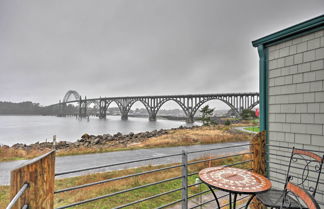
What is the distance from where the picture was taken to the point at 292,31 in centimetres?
336

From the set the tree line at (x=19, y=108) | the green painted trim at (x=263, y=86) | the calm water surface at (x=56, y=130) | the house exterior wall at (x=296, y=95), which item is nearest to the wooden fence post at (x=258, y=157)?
the house exterior wall at (x=296, y=95)

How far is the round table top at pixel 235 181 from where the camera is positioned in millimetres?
1788

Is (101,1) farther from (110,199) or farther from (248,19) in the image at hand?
(110,199)

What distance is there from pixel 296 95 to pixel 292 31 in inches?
48.0

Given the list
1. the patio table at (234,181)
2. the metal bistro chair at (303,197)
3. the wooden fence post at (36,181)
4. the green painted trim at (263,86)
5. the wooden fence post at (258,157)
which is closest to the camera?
the wooden fence post at (36,181)

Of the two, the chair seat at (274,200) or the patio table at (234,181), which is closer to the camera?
the patio table at (234,181)

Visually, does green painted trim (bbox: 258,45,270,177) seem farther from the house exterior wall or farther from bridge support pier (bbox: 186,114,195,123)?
bridge support pier (bbox: 186,114,195,123)

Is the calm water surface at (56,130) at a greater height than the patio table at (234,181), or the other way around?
the patio table at (234,181)

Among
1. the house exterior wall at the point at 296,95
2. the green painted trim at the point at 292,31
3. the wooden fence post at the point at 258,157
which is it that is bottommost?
the wooden fence post at the point at 258,157

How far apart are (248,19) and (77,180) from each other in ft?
51.6

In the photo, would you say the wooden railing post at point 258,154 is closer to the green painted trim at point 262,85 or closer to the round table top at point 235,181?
the green painted trim at point 262,85

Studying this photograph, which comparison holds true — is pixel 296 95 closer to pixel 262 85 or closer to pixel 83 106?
pixel 262 85

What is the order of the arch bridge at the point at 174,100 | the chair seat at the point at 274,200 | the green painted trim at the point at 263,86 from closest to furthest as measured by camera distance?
the chair seat at the point at 274,200 → the green painted trim at the point at 263,86 → the arch bridge at the point at 174,100

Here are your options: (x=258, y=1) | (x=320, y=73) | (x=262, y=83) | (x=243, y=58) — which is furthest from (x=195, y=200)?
(x=243, y=58)
